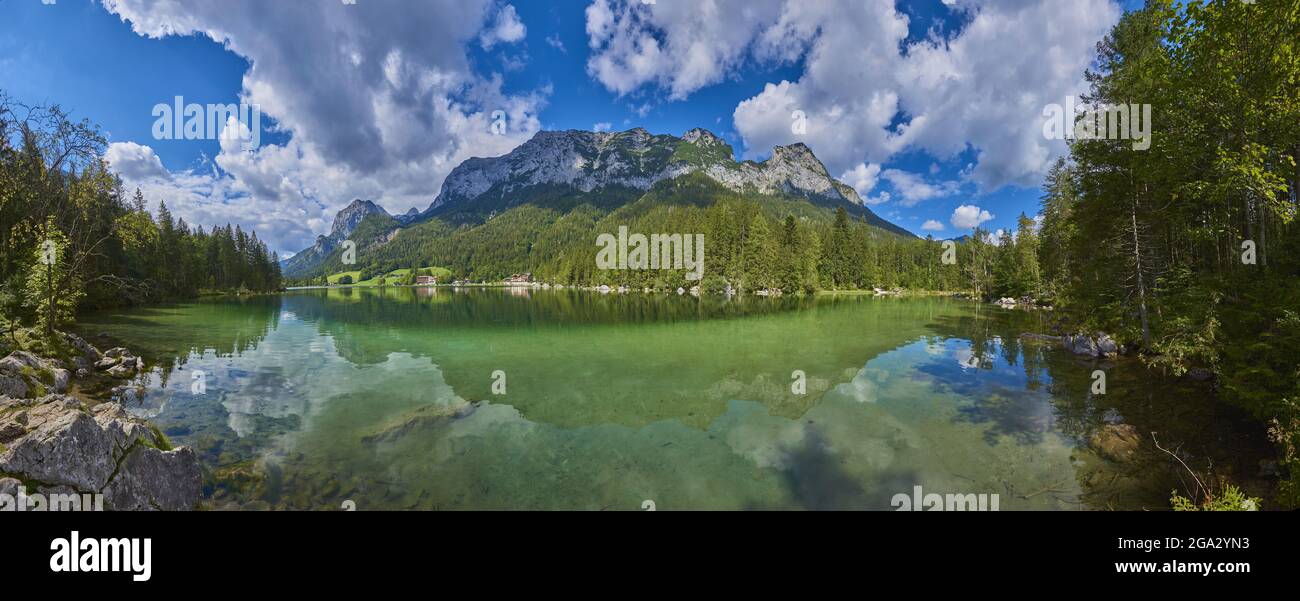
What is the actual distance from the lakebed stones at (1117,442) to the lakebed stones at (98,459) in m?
19.9

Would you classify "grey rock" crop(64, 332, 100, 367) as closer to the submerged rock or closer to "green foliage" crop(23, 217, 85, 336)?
"green foliage" crop(23, 217, 85, 336)

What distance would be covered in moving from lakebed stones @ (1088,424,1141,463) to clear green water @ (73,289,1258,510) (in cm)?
27

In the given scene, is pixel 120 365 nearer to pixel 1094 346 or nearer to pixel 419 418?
pixel 419 418

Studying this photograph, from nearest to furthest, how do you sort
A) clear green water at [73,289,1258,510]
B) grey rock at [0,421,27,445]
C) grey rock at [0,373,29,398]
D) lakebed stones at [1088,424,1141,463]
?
grey rock at [0,421,27,445], clear green water at [73,289,1258,510], lakebed stones at [1088,424,1141,463], grey rock at [0,373,29,398]

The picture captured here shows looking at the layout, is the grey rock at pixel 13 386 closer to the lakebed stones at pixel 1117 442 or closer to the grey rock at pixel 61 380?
the grey rock at pixel 61 380

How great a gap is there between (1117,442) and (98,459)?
2142cm

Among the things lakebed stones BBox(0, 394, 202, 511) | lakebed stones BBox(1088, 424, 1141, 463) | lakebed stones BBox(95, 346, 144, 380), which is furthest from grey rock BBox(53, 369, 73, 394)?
lakebed stones BBox(1088, 424, 1141, 463)

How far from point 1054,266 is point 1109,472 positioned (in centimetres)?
5366

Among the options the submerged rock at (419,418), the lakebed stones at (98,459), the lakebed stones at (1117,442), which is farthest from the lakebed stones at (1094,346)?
the lakebed stones at (98,459)

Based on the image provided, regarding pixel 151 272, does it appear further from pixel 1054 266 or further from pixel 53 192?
pixel 1054 266

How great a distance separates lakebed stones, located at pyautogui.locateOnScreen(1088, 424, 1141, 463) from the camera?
10078mm

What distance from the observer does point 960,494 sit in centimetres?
848

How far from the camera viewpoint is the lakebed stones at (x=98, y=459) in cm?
639
